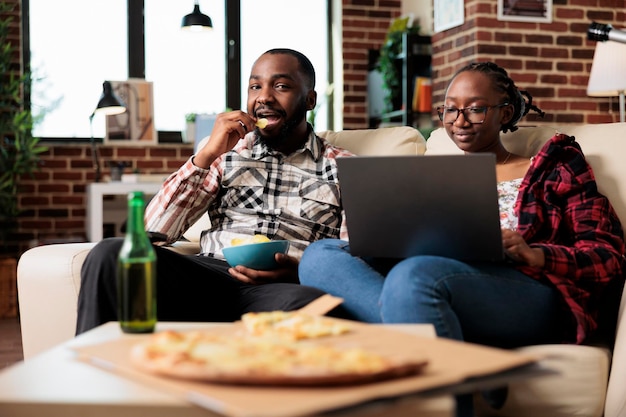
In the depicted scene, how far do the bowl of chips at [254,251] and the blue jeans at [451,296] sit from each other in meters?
0.10

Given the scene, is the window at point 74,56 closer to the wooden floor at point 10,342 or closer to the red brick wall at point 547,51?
the wooden floor at point 10,342

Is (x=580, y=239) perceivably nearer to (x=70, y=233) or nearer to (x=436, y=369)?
(x=436, y=369)

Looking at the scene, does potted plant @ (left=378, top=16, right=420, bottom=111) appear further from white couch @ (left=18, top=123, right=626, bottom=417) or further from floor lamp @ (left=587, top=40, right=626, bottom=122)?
white couch @ (left=18, top=123, right=626, bottom=417)

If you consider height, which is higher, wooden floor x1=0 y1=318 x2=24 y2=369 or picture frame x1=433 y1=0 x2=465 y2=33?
picture frame x1=433 y1=0 x2=465 y2=33

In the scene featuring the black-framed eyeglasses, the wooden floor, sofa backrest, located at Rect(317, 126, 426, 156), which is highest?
the black-framed eyeglasses

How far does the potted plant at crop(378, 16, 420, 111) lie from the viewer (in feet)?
17.0

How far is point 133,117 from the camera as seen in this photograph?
5230mm

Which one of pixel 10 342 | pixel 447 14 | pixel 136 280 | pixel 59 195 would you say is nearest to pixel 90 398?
pixel 136 280

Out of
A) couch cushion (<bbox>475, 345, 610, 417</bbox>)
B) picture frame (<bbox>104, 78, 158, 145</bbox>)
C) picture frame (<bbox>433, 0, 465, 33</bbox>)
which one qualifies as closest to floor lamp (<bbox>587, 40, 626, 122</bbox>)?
picture frame (<bbox>433, 0, 465, 33</bbox>)

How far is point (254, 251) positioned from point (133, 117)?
11.4 feet

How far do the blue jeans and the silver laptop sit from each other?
56 mm

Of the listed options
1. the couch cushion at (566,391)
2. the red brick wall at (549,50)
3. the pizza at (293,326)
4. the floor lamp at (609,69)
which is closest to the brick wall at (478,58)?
the red brick wall at (549,50)

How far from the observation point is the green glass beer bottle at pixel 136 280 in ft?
4.27

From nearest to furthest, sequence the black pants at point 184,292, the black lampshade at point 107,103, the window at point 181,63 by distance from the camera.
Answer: the black pants at point 184,292
the black lampshade at point 107,103
the window at point 181,63
